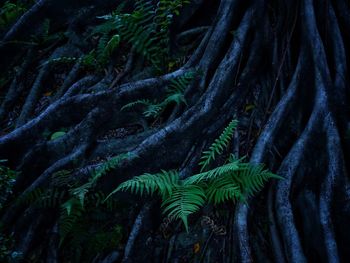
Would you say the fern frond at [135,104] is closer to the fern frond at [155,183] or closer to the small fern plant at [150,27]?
the small fern plant at [150,27]

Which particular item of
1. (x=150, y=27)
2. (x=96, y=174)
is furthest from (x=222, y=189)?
(x=150, y=27)

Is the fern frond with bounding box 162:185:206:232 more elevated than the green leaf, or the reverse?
the green leaf

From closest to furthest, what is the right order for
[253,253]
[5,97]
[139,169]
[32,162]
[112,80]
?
[253,253] < [139,169] < [32,162] < [112,80] < [5,97]

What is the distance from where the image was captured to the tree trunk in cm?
245

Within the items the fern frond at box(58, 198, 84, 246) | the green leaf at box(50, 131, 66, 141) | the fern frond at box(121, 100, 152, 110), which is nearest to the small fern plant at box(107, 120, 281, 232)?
the fern frond at box(58, 198, 84, 246)

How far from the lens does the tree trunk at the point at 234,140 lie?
2.45 metres

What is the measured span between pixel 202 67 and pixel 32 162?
1.87 m

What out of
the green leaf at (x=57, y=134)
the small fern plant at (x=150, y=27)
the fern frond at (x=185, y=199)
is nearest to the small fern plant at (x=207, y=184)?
the fern frond at (x=185, y=199)

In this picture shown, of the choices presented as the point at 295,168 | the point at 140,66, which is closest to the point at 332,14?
the point at 295,168

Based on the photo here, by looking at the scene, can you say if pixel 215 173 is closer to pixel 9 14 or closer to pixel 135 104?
pixel 135 104

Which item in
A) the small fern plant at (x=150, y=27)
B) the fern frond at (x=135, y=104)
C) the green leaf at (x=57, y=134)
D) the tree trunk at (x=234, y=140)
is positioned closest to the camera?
the tree trunk at (x=234, y=140)

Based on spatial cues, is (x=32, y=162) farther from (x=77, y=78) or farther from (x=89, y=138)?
(x=77, y=78)

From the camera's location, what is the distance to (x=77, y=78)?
14.1 ft

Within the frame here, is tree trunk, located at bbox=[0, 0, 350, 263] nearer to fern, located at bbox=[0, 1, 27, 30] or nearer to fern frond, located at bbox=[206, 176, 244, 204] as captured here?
fern frond, located at bbox=[206, 176, 244, 204]
